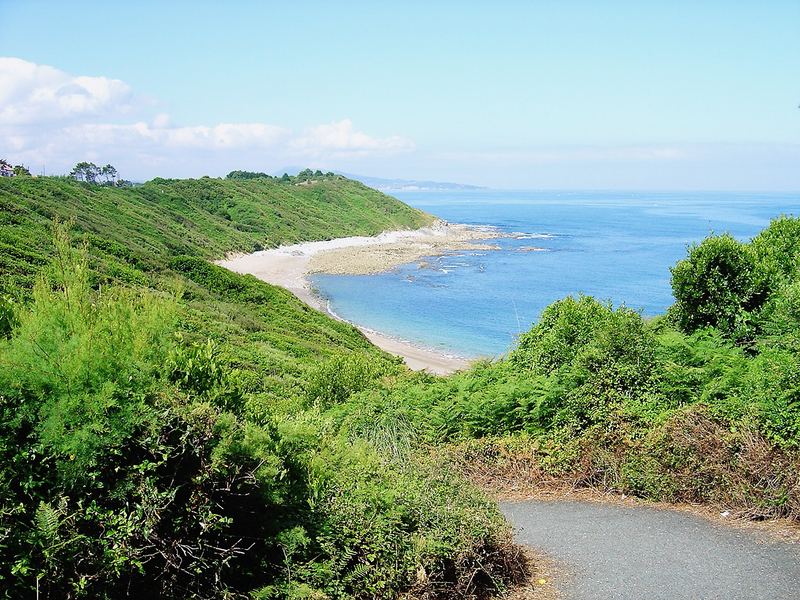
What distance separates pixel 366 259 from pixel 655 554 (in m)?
80.9

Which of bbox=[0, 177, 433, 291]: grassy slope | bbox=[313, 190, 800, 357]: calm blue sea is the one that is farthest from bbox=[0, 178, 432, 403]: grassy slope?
bbox=[313, 190, 800, 357]: calm blue sea

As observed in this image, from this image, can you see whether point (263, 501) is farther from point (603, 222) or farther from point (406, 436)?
point (603, 222)

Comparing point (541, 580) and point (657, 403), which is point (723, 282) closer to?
point (657, 403)

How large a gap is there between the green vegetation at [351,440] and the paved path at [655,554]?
2.38ft

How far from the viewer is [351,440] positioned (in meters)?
9.67

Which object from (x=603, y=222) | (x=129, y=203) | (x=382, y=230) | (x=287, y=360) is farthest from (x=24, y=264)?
(x=603, y=222)

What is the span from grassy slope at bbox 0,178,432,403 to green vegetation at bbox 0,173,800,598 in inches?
50.8

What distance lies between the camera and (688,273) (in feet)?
46.7

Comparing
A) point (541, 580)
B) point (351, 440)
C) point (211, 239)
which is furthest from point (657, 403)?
point (211, 239)

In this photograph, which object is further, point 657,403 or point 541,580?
point 657,403

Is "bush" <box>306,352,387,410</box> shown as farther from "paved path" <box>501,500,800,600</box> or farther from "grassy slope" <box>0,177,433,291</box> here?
"paved path" <box>501,500,800,600</box>

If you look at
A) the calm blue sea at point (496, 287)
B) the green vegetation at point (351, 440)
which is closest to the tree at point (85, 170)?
the calm blue sea at point (496, 287)

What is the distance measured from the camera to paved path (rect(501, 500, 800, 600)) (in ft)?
21.5

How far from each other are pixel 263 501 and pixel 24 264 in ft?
92.4
